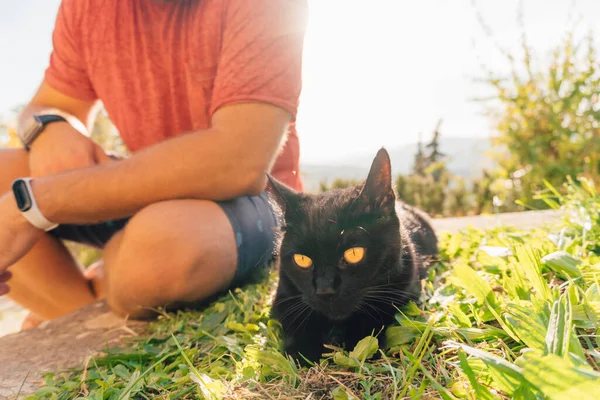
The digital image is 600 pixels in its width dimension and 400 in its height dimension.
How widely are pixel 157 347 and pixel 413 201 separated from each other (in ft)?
12.9

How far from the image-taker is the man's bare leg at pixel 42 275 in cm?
204

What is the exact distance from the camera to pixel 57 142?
6.07ft

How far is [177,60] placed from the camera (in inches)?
72.8

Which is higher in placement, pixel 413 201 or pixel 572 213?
pixel 572 213

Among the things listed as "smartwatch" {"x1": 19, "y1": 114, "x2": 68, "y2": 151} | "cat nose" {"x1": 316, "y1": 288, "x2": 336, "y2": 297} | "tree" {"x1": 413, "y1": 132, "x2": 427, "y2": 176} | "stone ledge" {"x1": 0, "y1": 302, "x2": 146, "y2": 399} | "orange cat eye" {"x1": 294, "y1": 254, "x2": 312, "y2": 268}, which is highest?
"smartwatch" {"x1": 19, "y1": 114, "x2": 68, "y2": 151}

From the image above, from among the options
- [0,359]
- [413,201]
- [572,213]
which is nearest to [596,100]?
[413,201]

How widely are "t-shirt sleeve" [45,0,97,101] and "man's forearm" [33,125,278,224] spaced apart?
0.75 m

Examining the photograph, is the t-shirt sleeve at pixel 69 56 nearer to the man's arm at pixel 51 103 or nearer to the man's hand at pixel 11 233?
the man's arm at pixel 51 103

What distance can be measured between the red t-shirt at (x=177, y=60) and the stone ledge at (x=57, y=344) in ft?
2.77

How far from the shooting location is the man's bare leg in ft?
6.69

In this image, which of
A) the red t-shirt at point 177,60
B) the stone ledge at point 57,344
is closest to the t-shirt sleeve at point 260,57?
the red t-shirt at point 177,60

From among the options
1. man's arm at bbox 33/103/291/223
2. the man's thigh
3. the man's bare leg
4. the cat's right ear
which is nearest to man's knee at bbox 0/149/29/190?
the man's bare leg

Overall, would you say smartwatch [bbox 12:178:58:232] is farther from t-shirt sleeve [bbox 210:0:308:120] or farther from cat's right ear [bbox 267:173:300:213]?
cat's right ear [bbox 267:173:300:213]

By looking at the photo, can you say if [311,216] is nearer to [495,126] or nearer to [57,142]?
[57,142]
